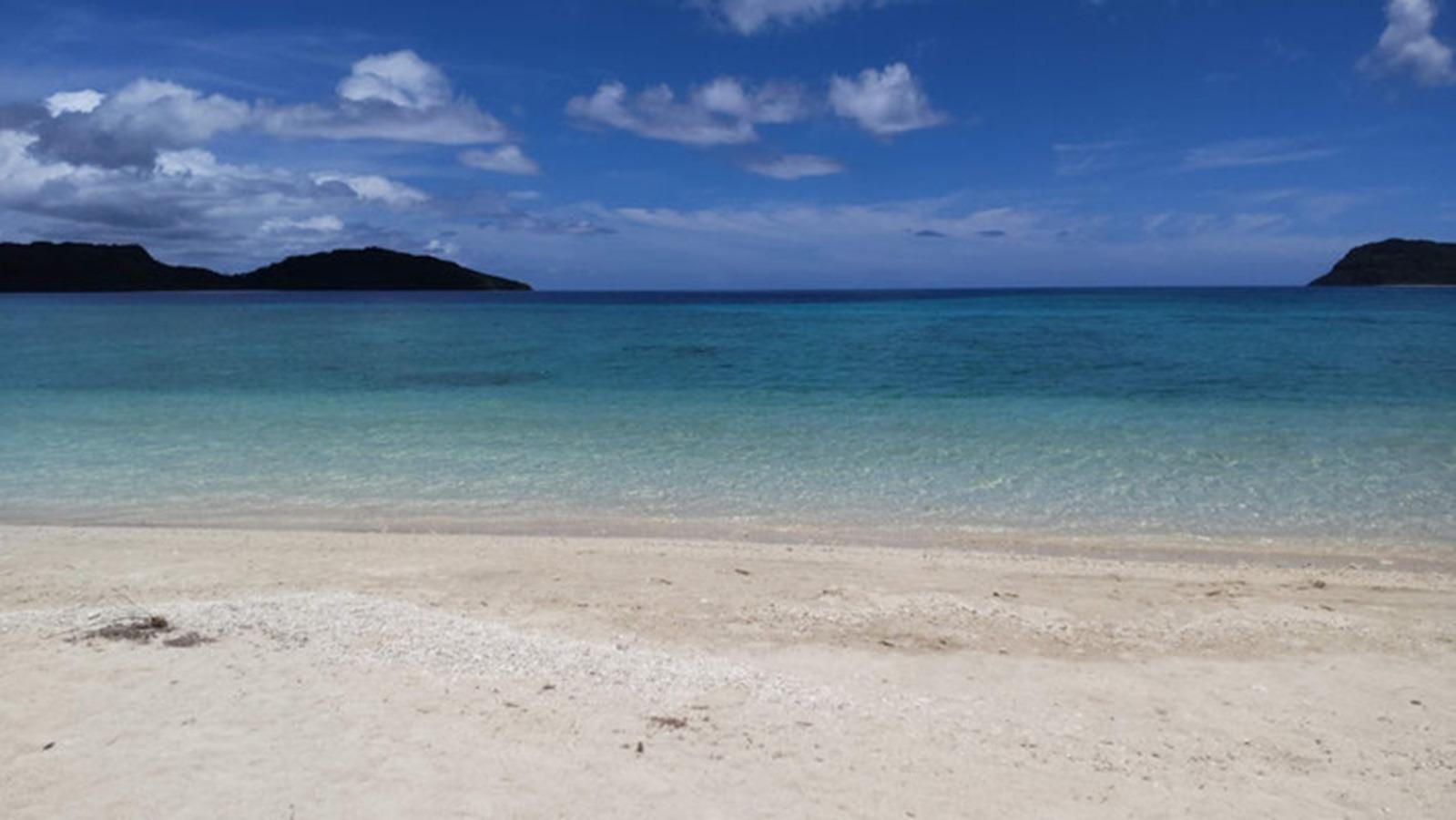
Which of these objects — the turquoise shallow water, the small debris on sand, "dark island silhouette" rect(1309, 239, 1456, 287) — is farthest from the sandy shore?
"dark island silhouette" rect(1309, 239, 1456, 287)

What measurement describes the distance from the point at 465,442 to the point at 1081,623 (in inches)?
417

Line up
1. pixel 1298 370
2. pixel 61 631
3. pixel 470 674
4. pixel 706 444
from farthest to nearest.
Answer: pixel 1298 370 < pixel 706 444 < pixel 61 631 < pixel 470 674

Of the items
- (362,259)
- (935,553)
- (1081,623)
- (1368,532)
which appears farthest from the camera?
(362,259)

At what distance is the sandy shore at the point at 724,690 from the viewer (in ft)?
14.7

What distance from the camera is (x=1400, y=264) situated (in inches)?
5674

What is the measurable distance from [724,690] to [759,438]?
960 cm

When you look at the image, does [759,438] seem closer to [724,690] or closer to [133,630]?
[724,690]

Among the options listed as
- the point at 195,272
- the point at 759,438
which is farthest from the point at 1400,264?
the point at 195,272

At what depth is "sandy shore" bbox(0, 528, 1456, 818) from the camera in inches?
177

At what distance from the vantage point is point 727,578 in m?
8.12

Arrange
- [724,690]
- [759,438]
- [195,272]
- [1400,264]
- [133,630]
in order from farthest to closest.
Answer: [195,272]
[1400,264]
[759,438]
[133,630]
[724,690]

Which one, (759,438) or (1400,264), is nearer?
(759,438)

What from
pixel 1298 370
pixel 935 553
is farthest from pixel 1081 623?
pixel 1298 370

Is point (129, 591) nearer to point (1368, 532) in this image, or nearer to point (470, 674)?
point (470, 674)
